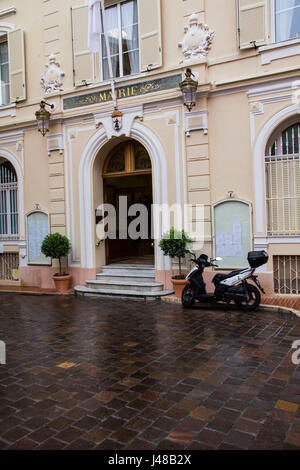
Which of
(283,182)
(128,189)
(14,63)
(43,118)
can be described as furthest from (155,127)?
(14,63)

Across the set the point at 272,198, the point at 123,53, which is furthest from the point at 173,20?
the point at 272,198

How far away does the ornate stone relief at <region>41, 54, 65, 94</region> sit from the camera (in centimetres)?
1030

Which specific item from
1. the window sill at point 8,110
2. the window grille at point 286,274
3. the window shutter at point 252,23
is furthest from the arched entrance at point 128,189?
the window grille at point 286,274

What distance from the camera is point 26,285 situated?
437 inches

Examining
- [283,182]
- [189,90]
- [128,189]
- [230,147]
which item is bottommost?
[283,182]

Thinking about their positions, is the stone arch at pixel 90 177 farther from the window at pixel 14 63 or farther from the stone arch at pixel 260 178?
the window at pixel 14 63

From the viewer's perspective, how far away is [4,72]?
11562 mm

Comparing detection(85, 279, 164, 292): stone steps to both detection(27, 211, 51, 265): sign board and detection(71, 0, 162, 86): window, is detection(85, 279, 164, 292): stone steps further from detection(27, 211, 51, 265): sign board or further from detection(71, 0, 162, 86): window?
detection(71, 0, 162, 86): window

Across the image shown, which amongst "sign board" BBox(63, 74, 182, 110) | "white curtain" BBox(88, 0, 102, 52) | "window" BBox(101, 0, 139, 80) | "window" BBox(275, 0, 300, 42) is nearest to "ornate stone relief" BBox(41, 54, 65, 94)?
"sign board" BBox(63, 74, 182, 110)

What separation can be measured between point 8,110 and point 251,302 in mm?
8634

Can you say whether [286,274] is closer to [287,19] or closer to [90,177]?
[287,19]

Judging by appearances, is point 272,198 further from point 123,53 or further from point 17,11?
point 17,11

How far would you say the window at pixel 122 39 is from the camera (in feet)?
31.5

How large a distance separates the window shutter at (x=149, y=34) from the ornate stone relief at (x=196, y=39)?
68 centimetres
